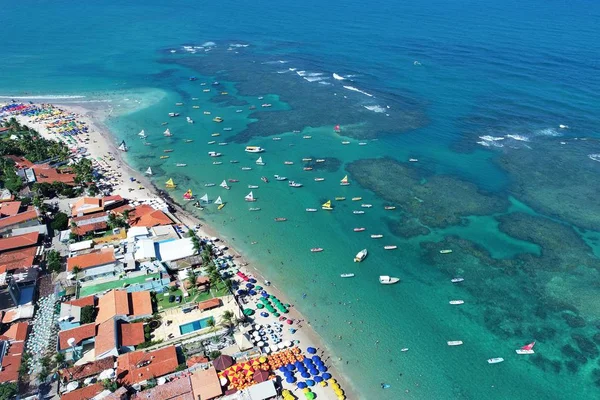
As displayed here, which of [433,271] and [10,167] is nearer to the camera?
[433,271]

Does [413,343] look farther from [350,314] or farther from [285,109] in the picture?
[285,109]

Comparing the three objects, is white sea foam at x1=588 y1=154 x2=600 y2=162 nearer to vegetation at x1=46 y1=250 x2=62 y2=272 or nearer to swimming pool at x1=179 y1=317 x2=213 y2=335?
swimming pool at x1=179 y1=317 x2=213 y2=335

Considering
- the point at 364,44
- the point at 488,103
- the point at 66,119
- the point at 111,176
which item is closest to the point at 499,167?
the point at 488,103

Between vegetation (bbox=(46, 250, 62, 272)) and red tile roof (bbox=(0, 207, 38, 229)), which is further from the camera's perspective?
red tile roof (bbox=(0, 207, 38, 229))

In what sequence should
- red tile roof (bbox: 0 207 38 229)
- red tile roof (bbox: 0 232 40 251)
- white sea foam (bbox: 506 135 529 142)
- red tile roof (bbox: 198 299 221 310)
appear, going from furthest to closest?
white sea foam (bbox: 506 135 529 142), red tile roof (bbox: 0 207 38 229), red tile roof (bbox: 0 232 40 251), red tile roof (bbox: 198 299 221 310)

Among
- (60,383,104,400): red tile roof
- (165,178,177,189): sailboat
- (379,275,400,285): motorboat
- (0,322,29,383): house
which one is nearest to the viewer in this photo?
(60,383,104,400): red tile roof

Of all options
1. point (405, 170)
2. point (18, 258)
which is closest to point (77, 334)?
point (18, 258)

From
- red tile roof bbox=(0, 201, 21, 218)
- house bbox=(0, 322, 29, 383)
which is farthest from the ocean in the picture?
house bbox=(0, 322, 29, 383)

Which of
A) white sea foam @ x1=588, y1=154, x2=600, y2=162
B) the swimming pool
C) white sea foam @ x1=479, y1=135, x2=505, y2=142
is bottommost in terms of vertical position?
the swimming pool

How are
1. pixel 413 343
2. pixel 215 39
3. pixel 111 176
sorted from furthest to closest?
1. pixel 215 39
2. pixel 111 176
3. pixel 413 343
